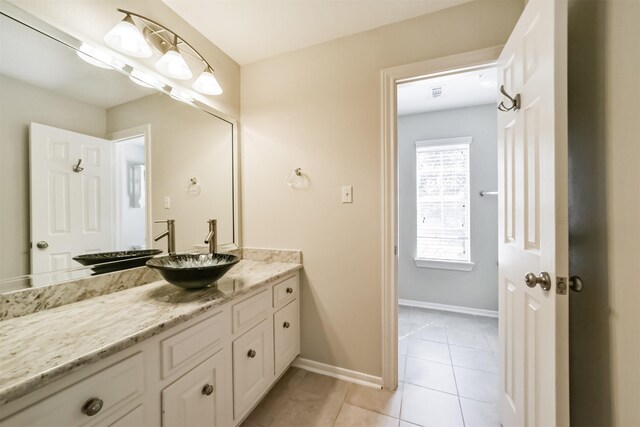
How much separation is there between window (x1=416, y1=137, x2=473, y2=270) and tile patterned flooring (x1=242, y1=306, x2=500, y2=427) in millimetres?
1064

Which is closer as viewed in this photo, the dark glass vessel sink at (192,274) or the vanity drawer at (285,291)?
the dark glass vessel sink at (192,274)

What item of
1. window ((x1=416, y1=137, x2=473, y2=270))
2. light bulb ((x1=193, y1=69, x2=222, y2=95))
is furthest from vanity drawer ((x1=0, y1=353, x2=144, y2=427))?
window ((x1=416, y1=137, x2=473, y2=270))

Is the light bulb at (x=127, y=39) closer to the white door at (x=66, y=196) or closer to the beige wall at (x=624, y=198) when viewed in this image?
the white door at (x=66, y=196)

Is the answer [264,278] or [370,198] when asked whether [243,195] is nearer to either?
[264,278]

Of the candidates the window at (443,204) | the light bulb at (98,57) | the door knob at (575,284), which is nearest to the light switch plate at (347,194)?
the door knob at (575,284)

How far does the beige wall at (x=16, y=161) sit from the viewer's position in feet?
2.99

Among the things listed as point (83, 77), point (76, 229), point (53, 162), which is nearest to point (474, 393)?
point (76, 229)

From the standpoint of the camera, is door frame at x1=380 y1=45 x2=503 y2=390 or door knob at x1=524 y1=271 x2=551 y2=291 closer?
door knob at x1=524 y1=271 x2=551 y2=291

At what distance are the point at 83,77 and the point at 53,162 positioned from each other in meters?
0.43

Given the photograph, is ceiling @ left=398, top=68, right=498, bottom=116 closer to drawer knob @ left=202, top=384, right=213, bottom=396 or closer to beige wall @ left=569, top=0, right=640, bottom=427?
beige wall @ left=569, top=0, right=640, bottom=427

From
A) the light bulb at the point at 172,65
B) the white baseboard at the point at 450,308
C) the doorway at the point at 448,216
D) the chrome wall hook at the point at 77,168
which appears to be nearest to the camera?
the chrome wall hook at the point at 77,168

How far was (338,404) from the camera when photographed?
1510 mm

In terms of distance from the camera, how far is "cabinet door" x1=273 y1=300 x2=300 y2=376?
1576 mm

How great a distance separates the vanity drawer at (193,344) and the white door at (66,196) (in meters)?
0.66
